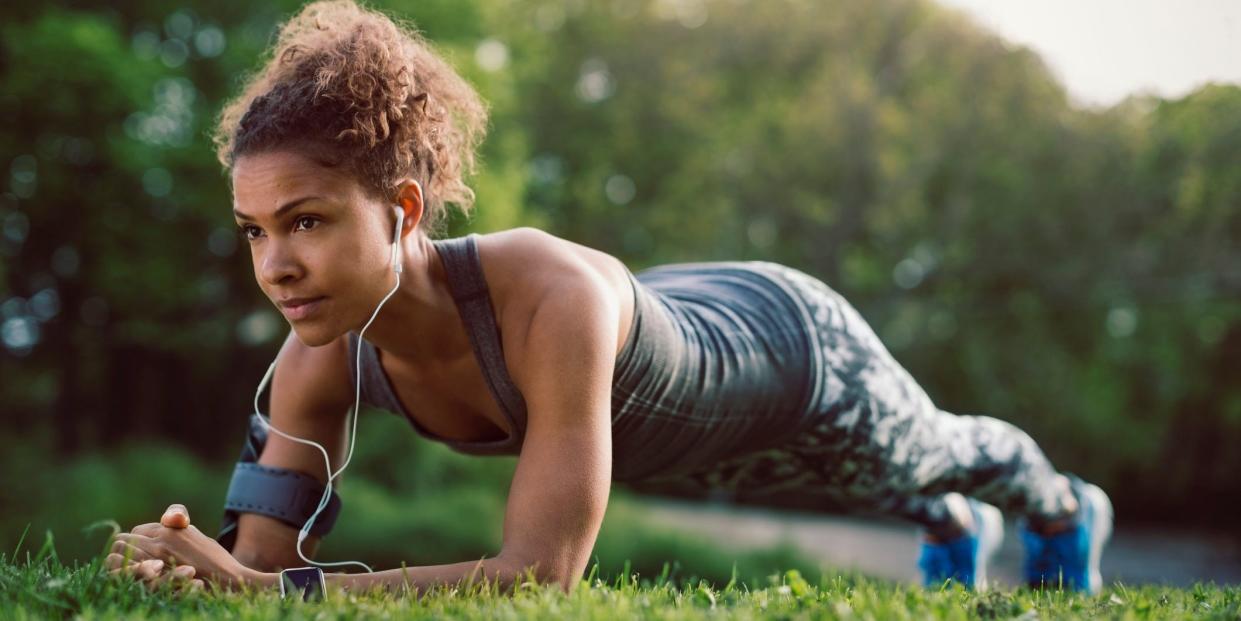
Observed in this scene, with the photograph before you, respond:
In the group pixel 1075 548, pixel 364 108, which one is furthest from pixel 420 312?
pixel 1075 548

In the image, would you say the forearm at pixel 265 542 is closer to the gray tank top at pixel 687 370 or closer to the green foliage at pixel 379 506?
the gray tank top at pixel 687 370

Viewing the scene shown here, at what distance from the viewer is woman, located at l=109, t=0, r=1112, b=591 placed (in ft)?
8.22

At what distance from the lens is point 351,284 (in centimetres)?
268

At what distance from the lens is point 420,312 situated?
294 centimetres

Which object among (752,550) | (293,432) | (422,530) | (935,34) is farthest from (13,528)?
(935,34)

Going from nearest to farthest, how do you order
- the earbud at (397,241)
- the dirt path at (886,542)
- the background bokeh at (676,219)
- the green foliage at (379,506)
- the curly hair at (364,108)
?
the curly hair at (364,108), the earbud at (397,241), the green foliage at (379,506), the background bokeh at (676,219), the dirt path at (886,542)

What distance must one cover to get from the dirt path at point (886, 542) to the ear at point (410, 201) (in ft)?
42.4

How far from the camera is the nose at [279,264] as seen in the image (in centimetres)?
259

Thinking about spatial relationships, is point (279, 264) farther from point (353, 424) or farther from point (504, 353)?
point (353, 424)

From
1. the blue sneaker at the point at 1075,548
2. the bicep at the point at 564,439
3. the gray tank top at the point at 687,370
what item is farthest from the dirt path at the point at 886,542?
the bicep at the point at 564,439

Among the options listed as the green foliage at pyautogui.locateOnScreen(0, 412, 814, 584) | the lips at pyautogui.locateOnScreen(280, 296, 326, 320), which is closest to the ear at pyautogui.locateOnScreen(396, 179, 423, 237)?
the lips at pyautogui.locateOnScreen(280, 296, 326, 320)

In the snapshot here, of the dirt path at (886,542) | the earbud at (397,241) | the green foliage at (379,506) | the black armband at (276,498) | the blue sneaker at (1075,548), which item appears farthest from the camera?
the dirt path at (886,542)

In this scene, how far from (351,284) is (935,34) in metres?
22.5

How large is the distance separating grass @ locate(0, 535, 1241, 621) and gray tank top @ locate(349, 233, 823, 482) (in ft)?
2.06
